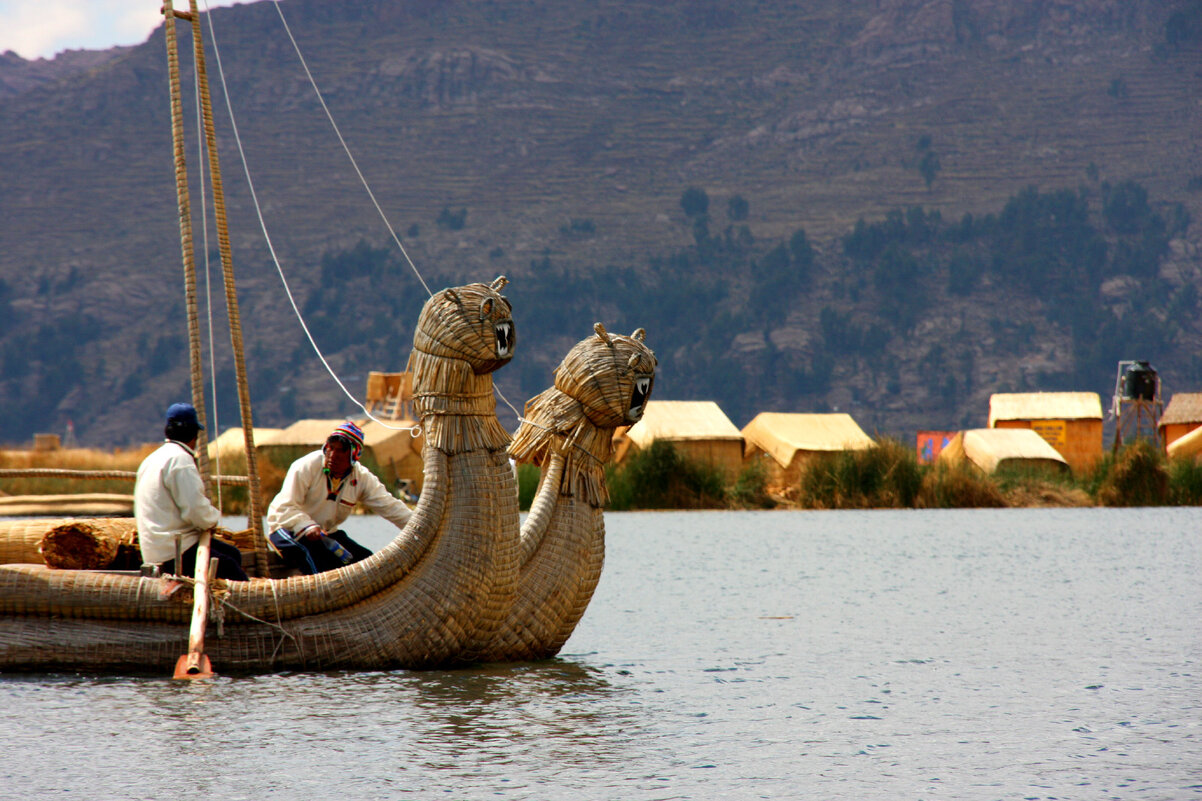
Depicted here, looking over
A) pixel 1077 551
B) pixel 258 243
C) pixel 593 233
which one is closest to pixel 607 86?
pixel 593 233

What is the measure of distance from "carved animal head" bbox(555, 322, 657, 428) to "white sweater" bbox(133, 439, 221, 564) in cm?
222

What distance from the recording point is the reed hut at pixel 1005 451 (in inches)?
1202

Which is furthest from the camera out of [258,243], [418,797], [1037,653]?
[258,243]

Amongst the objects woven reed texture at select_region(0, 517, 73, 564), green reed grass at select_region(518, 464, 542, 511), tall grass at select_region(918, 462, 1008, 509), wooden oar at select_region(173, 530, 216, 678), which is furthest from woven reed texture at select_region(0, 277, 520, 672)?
tall grass at select_region(918, 462, 1008, 509)

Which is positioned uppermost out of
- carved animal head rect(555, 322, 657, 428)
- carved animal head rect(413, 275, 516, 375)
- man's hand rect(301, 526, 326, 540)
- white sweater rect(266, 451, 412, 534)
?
carved animal head rect(413, 275, 516, 375)

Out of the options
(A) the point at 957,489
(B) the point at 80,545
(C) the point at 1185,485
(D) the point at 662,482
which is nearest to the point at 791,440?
(A) the point at 957,489

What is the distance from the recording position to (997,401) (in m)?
41.1

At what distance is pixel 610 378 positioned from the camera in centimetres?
898

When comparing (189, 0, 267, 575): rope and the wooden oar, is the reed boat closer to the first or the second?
the wooden oar

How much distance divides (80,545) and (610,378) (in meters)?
3.12

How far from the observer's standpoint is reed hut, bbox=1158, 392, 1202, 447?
3947 centimetres

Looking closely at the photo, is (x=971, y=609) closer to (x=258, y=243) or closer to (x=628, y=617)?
(x=628, y=617)

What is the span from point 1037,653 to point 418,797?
5528 millimetres

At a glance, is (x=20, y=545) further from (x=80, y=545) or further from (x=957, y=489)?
(x=957, y=489)
